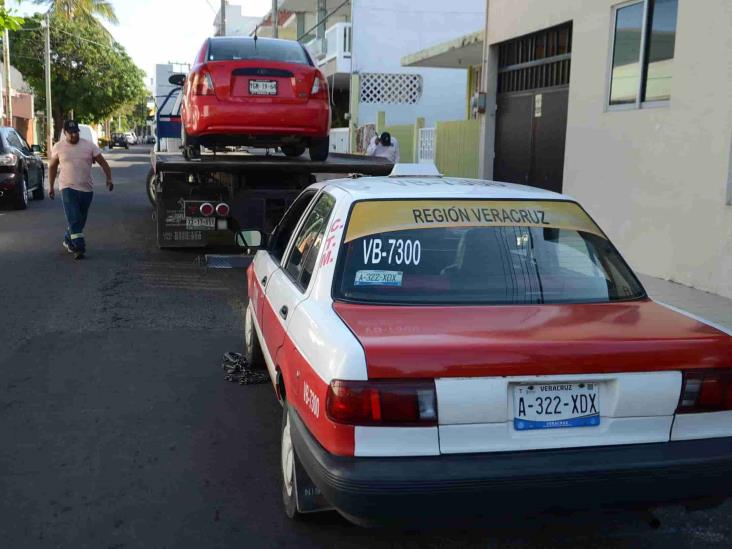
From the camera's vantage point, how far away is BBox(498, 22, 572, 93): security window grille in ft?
40.9

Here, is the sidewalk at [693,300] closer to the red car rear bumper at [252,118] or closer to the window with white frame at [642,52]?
the window with white frame at [642,52]

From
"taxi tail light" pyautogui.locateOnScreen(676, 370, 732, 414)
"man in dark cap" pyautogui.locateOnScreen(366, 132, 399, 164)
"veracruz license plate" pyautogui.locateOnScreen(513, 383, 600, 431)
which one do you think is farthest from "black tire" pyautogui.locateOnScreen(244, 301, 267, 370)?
"man in dark cap" pyautogui.locateOnScreen(366, 132, 399, 164)

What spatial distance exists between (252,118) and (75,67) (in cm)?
4959

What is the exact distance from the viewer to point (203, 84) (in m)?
10.3

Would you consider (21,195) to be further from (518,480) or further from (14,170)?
(518,480)

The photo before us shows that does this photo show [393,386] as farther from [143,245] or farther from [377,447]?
[143,245]

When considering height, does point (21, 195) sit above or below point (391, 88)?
below

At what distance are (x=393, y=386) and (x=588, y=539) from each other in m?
1.35

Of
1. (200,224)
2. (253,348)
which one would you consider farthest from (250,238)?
(200,224)

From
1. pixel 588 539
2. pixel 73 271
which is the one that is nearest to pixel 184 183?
pixel 73 271

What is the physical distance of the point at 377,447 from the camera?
3.06 m

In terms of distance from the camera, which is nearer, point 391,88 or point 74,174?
point 74,174

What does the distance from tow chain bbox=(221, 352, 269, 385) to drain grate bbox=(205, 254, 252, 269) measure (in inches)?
147

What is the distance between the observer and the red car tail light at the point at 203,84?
1029cm
